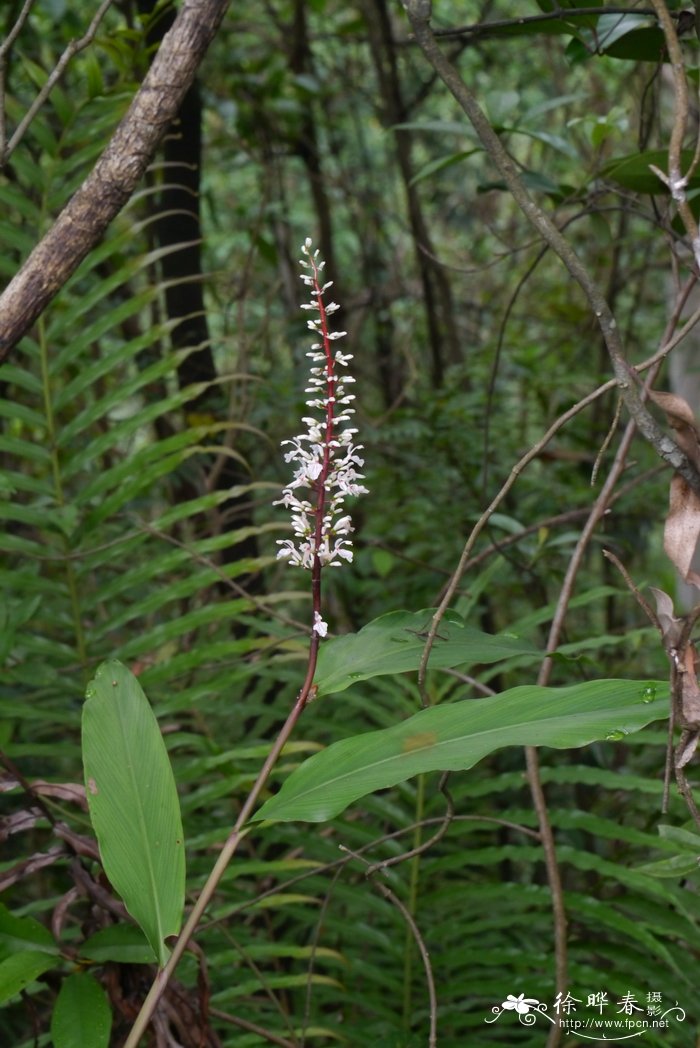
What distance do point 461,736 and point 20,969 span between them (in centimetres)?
42

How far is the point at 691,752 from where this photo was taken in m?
0.72

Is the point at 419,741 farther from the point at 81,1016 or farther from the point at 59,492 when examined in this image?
the point at 59,492

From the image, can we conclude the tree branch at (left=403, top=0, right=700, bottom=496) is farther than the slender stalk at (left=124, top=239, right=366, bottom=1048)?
Yes

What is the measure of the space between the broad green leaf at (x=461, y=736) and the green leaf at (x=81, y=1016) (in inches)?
11.1

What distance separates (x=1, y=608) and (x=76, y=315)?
20.5 inches

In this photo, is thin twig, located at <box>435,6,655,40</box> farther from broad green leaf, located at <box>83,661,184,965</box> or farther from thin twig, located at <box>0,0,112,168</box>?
broad green leaf, located at <box>83,661,184,965</box>

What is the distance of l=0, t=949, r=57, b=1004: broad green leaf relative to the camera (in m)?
0.79

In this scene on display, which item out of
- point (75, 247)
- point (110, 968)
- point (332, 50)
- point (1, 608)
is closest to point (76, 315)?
point (1, 608)

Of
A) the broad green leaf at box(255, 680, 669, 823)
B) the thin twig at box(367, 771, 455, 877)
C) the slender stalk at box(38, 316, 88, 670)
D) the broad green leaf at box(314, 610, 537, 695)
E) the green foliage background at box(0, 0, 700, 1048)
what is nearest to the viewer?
the broad green leaf at box(255, 680, 669, 823)

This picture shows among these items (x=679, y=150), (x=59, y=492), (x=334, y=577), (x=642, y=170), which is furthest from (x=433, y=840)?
(x=334, y=577)

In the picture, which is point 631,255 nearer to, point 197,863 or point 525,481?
point 525,481

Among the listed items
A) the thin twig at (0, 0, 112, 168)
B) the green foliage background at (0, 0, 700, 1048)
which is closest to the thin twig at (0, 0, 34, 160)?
the thin twig at (0, 0, 112, 168)

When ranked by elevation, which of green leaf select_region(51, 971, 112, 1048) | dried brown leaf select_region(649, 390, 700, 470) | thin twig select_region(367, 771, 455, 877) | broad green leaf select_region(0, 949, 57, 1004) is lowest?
green leaf select_region(51, 971, 112, 1048)

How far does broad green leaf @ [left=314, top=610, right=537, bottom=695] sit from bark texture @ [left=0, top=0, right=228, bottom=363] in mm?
373
